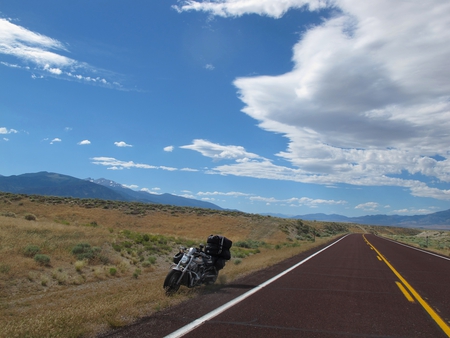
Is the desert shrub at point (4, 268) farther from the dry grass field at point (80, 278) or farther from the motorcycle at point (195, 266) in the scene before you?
the motorcycle at point (195, 266)

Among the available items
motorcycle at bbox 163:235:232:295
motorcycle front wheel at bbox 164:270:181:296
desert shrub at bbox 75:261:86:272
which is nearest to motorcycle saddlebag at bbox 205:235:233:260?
motorcycle at bbox 163:235:232:295

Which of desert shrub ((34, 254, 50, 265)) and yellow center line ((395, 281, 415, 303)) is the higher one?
yellow center line ((395, 281, 415, 303))

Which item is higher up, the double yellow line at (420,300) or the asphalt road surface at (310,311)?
the double yellow line at (420,300)

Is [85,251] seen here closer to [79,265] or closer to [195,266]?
[79,265]

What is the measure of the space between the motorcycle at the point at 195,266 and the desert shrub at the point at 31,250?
31.7ft

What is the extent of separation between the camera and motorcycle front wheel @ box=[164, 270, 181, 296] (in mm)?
8594

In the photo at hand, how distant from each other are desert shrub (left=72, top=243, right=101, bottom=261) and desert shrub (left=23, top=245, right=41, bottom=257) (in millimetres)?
1798

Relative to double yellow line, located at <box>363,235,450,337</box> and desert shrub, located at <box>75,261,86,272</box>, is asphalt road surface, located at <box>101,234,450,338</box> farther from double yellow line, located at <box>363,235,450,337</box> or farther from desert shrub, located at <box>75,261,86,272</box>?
desert shrub, located at <box>75,261,86,272</box>

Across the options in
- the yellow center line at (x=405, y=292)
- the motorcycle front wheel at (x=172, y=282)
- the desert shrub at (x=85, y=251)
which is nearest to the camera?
the motorcycle front wheel at (x=172, y=282)

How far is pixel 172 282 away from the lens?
8664 millimetres

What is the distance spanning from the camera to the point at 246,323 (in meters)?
6.23

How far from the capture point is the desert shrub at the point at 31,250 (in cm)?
1571

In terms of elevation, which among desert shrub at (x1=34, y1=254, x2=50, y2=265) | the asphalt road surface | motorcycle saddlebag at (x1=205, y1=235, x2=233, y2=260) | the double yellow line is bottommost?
desert shrub at (x1=34, y1=254, x2=50, y2=265)

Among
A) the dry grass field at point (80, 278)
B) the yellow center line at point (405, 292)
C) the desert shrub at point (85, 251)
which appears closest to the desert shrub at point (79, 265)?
the dry grass field at point (80, 278)
